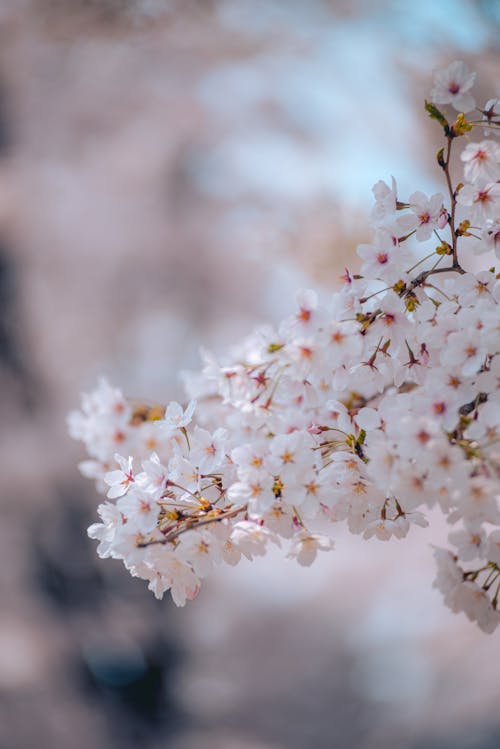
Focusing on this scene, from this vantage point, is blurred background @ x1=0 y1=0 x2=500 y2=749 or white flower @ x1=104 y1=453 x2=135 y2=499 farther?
blurred background @ x1=0 y1=0 x2=500 y2=749

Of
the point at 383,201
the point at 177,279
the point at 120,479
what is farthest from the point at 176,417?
the point at 177,279

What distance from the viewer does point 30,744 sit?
1.33m

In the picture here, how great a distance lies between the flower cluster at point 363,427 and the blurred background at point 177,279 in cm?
93

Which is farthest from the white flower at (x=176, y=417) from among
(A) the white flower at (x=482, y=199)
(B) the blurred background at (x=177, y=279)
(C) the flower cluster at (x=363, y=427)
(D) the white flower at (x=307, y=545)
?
(B) the blurred background at (x=177, y=279)

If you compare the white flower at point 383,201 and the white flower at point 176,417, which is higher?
the white flower at point 383,201

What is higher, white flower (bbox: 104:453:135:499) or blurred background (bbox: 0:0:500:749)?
blurred background (bbox: 0:0:500:749)

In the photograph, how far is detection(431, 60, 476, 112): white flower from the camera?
42 cm

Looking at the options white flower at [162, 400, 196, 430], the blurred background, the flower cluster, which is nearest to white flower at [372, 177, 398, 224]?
the flower cluster

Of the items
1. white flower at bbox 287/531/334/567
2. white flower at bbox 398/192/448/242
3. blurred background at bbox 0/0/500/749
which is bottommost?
white flower at bbox 287/531/334/567

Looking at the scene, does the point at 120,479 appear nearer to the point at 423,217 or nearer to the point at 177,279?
the point at 423,217

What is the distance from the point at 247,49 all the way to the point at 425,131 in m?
0.46

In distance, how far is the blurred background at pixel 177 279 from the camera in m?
1.37

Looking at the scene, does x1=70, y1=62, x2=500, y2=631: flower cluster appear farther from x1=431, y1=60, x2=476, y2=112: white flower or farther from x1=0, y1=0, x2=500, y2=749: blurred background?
x1=0, y1=0, x2=500, y2=749: blurred background

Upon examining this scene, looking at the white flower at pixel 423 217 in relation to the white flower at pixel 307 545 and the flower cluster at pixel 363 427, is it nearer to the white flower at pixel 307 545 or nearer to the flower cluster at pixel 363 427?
the flower cluster at pixel 363 427
